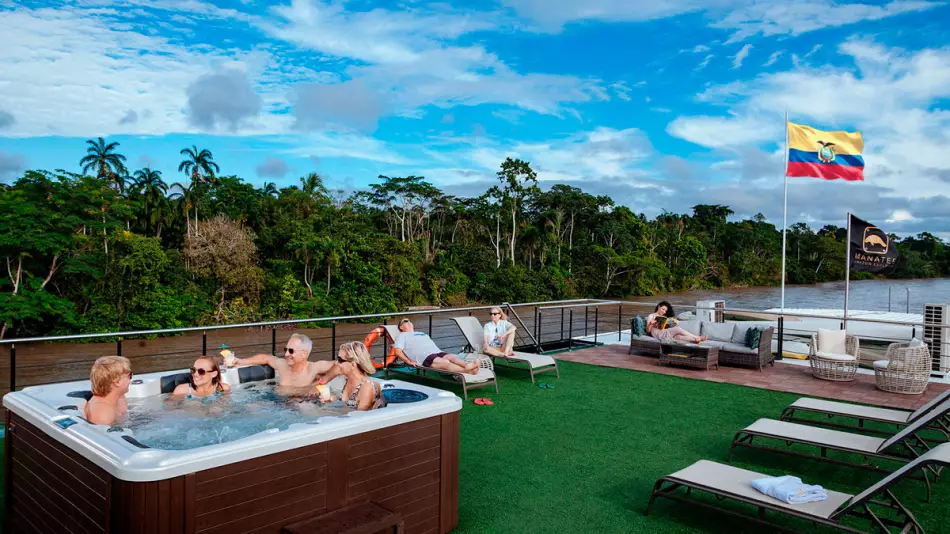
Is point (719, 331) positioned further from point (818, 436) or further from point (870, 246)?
point (818, 436)

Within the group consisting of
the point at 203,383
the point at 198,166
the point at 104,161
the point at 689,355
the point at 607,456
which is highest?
the point at 198,166

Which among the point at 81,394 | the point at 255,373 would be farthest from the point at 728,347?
the point at 81,394

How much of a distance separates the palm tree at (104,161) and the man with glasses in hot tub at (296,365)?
2372 centimetres

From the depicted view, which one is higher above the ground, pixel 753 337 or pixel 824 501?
pixel 753 337

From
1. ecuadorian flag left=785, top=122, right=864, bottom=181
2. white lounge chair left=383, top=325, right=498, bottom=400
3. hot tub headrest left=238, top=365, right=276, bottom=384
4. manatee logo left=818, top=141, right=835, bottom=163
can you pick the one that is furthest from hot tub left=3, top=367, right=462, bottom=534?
manatee logo left=818, top=141, right=835, bottom=163

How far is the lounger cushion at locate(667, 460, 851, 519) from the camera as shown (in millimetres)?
2715

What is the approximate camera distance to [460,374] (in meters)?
5.70

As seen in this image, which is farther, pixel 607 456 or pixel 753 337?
pixel 753 337

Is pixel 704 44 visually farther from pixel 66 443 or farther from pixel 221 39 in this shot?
pixel 66 443

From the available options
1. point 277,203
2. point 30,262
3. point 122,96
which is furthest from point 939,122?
point 30,262

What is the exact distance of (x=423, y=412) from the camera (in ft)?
9.63

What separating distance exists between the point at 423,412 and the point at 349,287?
23.1 meters

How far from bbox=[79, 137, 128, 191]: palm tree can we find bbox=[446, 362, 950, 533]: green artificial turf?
24487mm

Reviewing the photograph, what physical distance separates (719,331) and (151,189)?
24370mm
